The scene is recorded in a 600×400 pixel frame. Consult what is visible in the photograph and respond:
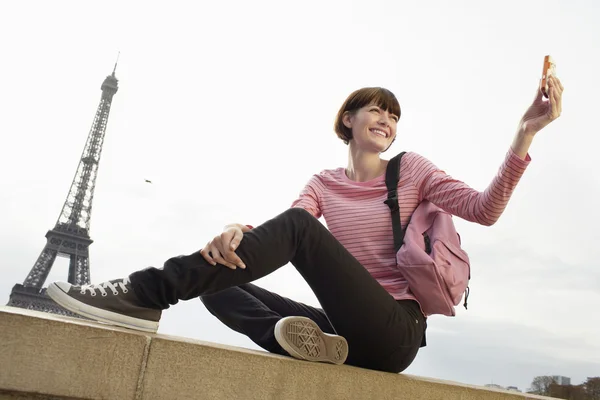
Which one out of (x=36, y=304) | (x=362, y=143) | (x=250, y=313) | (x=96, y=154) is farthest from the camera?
(x=96, y=154)

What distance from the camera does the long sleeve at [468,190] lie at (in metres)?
3.19

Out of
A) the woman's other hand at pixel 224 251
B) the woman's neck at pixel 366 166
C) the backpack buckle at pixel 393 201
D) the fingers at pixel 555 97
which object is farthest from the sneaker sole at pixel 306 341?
the fingers at pixel 555 97

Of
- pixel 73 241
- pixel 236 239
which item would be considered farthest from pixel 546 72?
pixel 73 241

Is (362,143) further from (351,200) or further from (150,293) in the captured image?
(150,293)

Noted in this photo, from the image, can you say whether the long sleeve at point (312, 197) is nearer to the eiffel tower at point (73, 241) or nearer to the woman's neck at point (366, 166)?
the woman's neck at point (366, 166)

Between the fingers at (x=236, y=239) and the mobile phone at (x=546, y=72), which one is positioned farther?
the mobile phone at (x=546, y=72)

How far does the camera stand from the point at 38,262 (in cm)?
3984

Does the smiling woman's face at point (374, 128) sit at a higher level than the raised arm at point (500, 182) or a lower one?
higher

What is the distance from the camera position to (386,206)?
11.8ft

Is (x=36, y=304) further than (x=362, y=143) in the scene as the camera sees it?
Yes

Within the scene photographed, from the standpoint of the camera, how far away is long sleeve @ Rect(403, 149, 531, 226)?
10.5 ft

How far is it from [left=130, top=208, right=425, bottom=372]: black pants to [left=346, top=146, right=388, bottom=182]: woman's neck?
1008 mm

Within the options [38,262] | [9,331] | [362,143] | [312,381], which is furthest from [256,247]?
[38,262]

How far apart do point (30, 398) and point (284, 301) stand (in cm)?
170
